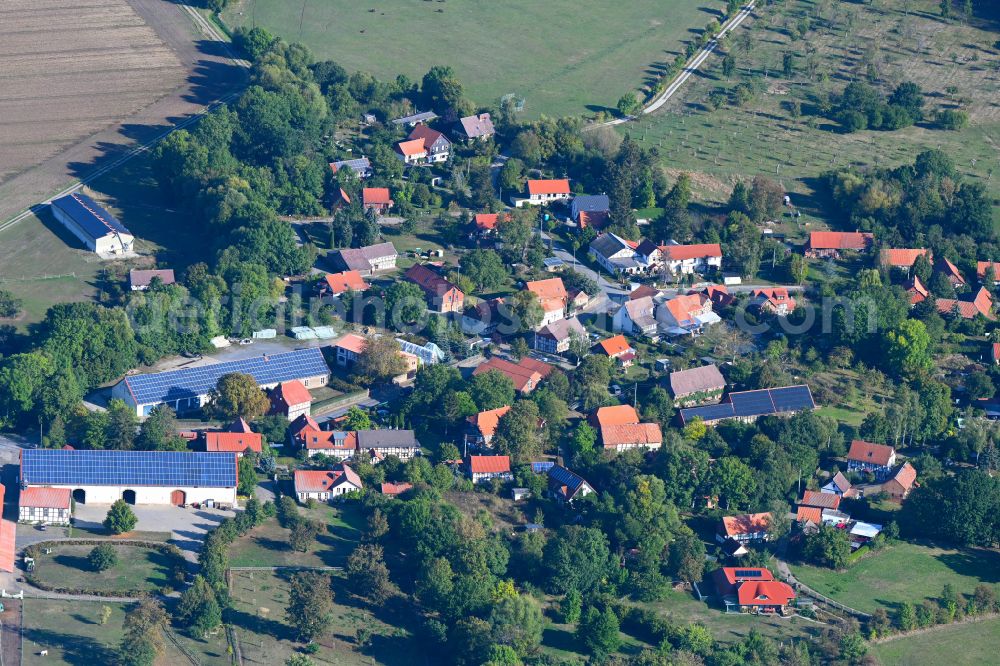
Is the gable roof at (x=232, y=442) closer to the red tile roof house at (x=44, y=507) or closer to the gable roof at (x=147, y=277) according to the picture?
the red tile roof house at (x=44, y=507)

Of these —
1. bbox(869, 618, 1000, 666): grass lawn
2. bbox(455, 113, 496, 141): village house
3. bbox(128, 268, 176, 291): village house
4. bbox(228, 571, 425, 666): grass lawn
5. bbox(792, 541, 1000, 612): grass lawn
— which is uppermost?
bbox(455, 113, 496, 141): village house

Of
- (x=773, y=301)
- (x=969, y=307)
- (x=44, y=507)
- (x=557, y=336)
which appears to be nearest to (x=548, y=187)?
(x=773, y=301)

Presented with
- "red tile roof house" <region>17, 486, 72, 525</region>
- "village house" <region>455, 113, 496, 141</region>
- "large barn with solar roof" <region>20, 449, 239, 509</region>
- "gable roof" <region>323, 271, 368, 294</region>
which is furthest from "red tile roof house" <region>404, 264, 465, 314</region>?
"red tile roof house" <region>17, 486, 72, 525</region>

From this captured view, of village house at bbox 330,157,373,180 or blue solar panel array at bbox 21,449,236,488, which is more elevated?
village house at bbox 330,157,373,180

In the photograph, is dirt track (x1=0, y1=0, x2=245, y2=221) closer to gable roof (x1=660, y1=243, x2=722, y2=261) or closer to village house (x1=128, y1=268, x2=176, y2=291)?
village house (x1=128, y1=268, x2=176, y2=291)

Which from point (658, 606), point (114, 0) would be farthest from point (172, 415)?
point (114, 0)

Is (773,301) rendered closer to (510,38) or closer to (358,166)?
(358,166)

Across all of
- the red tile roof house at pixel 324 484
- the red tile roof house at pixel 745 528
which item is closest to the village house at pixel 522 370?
the red tile roof house at pixel 324 484
